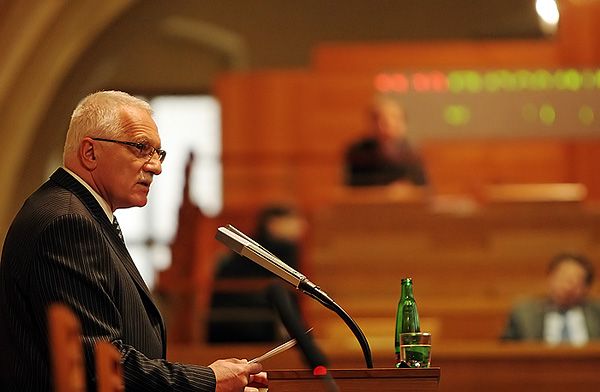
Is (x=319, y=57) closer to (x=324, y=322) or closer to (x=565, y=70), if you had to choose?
(x=565, y=70)

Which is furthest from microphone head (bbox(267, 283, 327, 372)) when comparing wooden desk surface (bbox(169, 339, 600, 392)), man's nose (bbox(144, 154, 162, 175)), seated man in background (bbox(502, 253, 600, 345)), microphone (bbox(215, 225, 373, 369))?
seated man in background (bbox(502, 253, 600, 345))

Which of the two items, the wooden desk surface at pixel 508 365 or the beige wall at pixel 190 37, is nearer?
the wooden desk surface at pixel 508 365

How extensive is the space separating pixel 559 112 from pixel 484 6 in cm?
606

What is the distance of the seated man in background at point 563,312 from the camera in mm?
8633

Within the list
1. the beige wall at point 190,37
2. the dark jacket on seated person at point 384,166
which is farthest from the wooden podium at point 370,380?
the beige wall at point 190,37

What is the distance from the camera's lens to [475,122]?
1098cm

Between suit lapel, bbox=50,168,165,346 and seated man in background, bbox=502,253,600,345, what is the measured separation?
529 centimetres

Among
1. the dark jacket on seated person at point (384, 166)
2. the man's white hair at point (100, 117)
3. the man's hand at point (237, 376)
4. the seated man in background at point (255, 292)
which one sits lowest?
the man's hand at point (237, 376)

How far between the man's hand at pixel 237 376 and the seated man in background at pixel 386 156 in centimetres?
644

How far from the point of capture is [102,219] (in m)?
3.67

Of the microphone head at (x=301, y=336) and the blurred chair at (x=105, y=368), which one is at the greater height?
the microphone head at (x=301, y=336)

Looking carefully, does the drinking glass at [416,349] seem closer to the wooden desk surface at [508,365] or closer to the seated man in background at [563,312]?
the wooden desk surface at [508,365]

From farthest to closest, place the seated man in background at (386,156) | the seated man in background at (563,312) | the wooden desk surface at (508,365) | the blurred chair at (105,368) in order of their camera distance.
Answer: the seated man in background at (386,156) < the seated man in background at (563,312) < the wooden desk surface at (508,365) < the blurred chair at (105,368)

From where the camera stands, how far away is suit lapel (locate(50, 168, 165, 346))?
3.66 m
